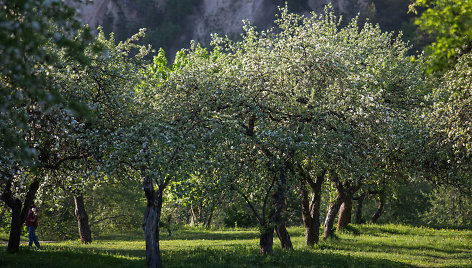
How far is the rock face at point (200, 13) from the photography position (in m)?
140

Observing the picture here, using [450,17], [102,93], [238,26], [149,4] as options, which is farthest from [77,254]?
[149,4]

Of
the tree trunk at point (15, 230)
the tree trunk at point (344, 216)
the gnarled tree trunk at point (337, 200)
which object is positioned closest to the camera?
the tree trunk at point (15, 230)

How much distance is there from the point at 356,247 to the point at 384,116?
9.55 metres

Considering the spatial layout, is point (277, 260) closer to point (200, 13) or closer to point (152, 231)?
point (152, 231)

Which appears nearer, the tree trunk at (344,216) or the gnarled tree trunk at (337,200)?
the gnarled tree trunk at (337,200)

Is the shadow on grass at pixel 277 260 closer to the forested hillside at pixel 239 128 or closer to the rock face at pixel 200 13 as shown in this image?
the forested hillside at pixel 239 128

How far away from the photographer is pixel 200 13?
16050 centimetres

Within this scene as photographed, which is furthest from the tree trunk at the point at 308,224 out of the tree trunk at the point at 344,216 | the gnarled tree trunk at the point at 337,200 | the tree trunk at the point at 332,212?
the tree trunk at the point at 344,216

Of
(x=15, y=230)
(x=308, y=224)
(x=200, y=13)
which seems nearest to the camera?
(x=15, y=230)

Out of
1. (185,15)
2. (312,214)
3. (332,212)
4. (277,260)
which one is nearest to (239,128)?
(277,260)

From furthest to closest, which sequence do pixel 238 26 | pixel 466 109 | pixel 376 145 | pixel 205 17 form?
pixel 205 17
pixel 238 26
pixel 376 145
pixel 466 109

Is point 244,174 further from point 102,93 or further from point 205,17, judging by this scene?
point 205,17

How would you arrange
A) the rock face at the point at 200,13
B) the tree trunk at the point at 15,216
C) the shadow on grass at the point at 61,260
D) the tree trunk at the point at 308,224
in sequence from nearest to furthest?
the shadow on grass at the point at 61,260 → the tree trunk at the point at 15,216 → the tree trunk at the point at 308,224 → the rock face at the point at 200,13

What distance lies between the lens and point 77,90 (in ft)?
49.5
